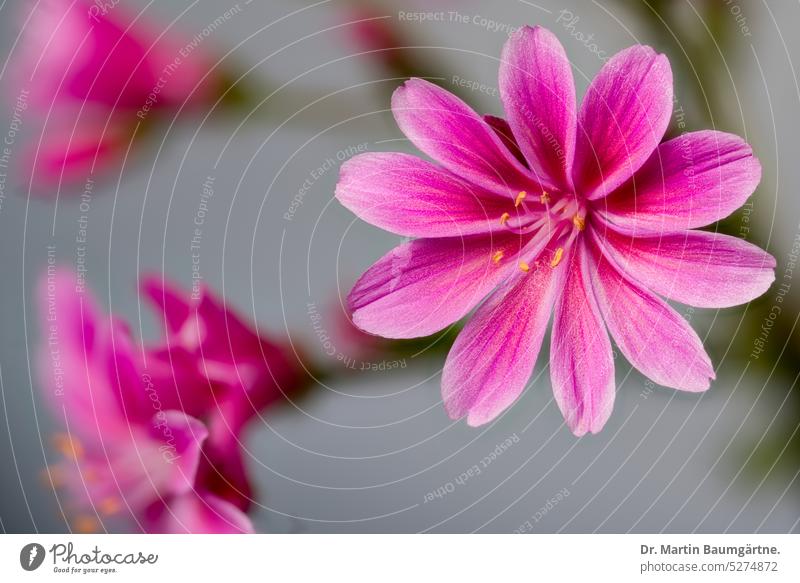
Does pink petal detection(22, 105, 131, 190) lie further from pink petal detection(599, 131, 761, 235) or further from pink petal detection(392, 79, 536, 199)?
pink petal detection(599, 131, 761, 235)

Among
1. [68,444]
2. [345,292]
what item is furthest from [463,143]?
[68,444]

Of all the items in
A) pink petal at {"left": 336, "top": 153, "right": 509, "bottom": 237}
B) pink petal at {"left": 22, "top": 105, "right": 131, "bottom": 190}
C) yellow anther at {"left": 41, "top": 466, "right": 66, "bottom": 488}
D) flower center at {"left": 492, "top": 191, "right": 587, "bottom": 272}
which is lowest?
yellow anther at {"left": 41, "top": 466, "right": 66, "bottom": 488}

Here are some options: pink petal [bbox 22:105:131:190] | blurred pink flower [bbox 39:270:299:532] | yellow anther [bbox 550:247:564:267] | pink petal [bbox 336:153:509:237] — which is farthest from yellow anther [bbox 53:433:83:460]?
yellow anther [bbox 550:247:564:267]

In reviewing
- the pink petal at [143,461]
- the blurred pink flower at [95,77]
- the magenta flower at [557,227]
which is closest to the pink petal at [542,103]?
the magenta flower at [557,227]

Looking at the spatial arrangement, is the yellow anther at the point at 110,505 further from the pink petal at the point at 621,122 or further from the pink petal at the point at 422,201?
the pink petal at the point at 621,122

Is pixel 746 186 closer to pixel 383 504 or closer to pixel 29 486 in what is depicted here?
pixel 383 504

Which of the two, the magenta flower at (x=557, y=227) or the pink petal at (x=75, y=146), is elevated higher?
the pink petal at (x=75, y=146)
